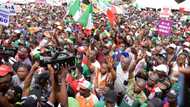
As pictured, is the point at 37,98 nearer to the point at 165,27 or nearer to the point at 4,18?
the point at 4,18

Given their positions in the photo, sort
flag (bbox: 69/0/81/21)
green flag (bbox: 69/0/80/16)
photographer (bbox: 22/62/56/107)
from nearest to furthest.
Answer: photographer (bbox: 22/62/56/107) < flag (bbox: 69/0/81/21) < green flag (bbox: 69/0/80/16)

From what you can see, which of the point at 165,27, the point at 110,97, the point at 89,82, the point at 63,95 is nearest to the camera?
the point at 63,95

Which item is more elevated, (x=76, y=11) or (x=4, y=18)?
(x=76, y=11)

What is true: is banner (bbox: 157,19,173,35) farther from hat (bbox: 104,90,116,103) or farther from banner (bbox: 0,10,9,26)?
hat (bbox: 104,90,116,103)

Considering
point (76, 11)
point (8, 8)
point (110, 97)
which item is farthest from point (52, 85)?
point (76, 11)

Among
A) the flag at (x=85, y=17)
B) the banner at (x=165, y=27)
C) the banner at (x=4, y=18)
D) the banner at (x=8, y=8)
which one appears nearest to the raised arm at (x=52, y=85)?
the banner at (x=4, y=18)

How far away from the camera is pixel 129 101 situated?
638 cm

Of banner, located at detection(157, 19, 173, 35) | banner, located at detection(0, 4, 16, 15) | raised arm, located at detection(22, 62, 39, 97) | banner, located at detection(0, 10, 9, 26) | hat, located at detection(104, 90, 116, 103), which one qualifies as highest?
banner, located at detection(0, 4, 16, 15)

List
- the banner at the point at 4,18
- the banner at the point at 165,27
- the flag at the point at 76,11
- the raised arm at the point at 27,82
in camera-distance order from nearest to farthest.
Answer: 1. the raised arm at the point at 27,82
2. the banner at the point at 4,18
3. the flag at the point at 76,11
4. the banner at the point at 165,27

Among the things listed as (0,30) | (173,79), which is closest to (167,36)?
(0,30)

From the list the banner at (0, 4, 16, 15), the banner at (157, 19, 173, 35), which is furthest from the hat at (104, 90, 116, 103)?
the banner at (157, 19, 173, 35)

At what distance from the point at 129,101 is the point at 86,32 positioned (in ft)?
36.3

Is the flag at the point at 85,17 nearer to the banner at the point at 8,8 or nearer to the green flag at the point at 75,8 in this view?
the green flag at the point at 75,8

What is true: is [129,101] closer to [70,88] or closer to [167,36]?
[70,88]
